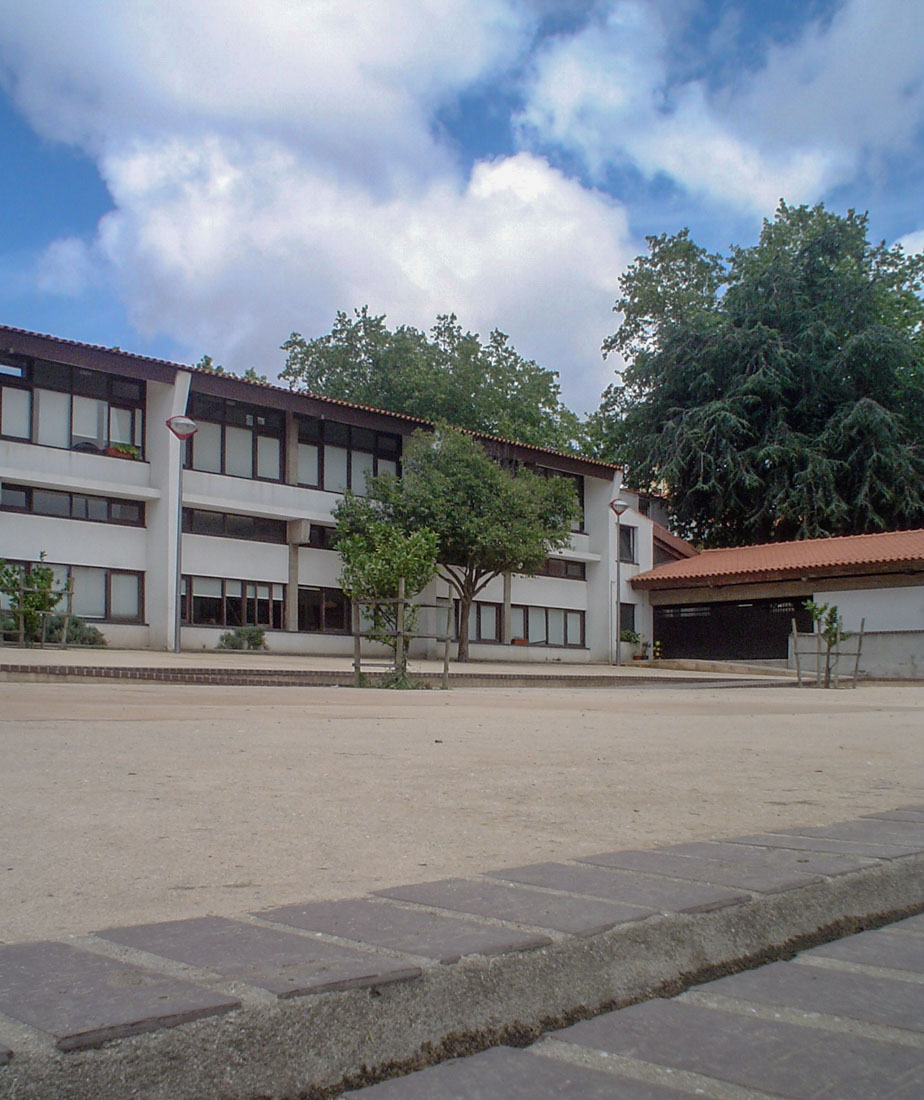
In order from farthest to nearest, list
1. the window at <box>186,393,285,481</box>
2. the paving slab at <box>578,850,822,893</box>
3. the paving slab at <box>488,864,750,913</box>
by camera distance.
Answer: the window at <box>186,393,285,481</box>, the paving slab at <box>578,850,822,893</box>, the paving slab at <box>488,864,750,913</box>

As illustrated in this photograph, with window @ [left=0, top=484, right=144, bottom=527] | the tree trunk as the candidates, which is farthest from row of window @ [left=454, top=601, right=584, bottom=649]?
window @ [left=0, top=484, right=144, bottom=527]

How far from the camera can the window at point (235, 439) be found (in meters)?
29.9

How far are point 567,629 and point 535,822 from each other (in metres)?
35.4

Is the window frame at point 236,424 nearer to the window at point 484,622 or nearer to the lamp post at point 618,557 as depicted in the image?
the window at point 484,622

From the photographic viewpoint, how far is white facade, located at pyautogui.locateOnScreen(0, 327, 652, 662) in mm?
26422

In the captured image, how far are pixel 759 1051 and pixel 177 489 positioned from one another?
26.6 meters

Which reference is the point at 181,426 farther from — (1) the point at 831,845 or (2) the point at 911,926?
(2) the point at 911,926

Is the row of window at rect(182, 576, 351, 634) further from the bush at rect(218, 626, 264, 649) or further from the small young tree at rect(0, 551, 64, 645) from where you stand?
the small young tree at rect(0, 551, 64, 645)

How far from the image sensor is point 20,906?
265 centimetres

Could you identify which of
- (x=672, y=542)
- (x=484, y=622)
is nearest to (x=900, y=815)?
(x=484, y=622)

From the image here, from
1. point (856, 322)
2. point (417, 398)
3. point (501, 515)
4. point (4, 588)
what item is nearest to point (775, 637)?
point (501, 515)

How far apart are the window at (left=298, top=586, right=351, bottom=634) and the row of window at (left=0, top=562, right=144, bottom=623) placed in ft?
16.8

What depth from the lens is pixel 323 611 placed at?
32.1 metres

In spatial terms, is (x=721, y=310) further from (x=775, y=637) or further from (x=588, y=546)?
(x=775, y=637)
